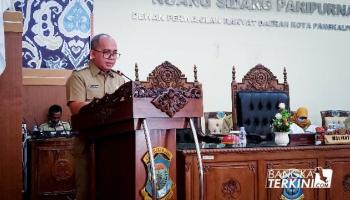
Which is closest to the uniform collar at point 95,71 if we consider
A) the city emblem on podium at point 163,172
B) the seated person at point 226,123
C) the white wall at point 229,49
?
the city emblem on podium at point 163,172

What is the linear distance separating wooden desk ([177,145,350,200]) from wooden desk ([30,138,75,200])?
5.92ft

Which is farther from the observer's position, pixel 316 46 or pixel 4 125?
pixel 316 46

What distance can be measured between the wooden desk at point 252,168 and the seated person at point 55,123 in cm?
200

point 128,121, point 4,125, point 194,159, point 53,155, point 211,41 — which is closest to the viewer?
point 128,121

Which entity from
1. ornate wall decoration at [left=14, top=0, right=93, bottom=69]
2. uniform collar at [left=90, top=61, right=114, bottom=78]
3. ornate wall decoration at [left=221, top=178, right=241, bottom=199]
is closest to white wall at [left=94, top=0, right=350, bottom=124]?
ornate wall decoration at [left=14, top=0, right=93, bottom=69]

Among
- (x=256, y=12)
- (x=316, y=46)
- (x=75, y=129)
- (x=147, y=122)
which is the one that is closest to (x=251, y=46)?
(x=256, y=12)

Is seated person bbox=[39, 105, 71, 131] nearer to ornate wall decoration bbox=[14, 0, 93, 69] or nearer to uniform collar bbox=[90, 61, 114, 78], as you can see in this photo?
ornate wall decoration bbox=[14, 0, 93, 69]

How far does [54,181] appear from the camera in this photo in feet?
13.4

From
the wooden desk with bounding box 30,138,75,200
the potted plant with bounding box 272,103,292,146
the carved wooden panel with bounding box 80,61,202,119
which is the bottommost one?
the wooden desk with bounding box 30,138,75,200

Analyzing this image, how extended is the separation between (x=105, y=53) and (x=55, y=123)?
1.98 meters

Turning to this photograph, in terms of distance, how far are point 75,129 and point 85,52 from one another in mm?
A: 2355

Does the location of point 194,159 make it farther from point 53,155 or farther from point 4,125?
point 53,155

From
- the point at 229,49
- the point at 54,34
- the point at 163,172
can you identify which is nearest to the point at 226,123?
the point at 229,49

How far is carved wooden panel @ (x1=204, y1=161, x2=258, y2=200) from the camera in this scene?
104 inches
